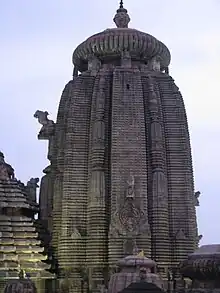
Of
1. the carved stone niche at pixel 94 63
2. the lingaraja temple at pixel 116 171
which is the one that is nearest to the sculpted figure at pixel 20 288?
the lingaraja temple at pixel 116 171

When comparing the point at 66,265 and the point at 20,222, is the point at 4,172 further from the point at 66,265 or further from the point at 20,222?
the point at 66,265

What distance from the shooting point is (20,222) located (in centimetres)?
3506

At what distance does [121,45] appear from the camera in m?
39.1

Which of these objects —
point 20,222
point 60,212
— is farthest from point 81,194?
point 20,222

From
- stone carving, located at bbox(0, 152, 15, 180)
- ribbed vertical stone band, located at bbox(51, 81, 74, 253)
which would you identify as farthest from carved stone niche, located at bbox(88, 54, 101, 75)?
stone carving, located at bbox(0, 152, 15, 180)

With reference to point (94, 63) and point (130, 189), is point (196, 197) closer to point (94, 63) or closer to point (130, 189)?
point (130, 189)

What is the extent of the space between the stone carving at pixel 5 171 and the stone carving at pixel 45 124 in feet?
9.88

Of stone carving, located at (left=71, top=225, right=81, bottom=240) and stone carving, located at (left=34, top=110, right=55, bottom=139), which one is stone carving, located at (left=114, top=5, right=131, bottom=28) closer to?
stone carving, located at (left=34, top=110, right=55, bottom=139)

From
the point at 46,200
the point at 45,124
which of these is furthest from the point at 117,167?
the point at 45,124

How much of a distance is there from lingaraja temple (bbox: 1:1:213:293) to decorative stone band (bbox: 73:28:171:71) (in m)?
0.07

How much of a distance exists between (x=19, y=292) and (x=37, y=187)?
22.5 meters

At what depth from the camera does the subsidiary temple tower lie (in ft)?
112

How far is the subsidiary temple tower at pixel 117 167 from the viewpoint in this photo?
34.0m

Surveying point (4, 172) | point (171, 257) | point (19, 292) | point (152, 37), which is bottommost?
point (19, 292)
